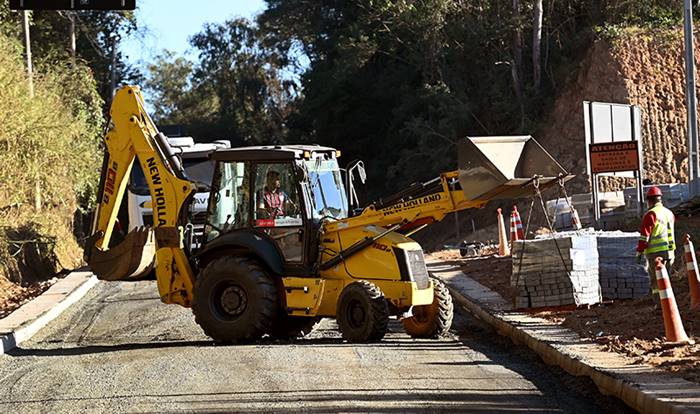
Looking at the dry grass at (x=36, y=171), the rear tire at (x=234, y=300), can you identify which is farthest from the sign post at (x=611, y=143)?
the dry grass at (x=36, y=171)

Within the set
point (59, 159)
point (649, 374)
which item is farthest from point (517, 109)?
point (649, 374)

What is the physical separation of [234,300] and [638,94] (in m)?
33.9

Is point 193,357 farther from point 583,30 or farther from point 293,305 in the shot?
point 583,30

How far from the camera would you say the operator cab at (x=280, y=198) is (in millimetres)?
16094

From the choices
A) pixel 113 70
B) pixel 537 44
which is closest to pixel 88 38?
pixel 113 70

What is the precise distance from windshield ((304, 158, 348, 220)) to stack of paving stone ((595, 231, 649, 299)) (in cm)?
441

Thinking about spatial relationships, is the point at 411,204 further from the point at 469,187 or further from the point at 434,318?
the point at 434,318

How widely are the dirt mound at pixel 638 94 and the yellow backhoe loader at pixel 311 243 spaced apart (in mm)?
30708

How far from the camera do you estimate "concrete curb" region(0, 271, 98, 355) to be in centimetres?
1775

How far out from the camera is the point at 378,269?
15836 mm

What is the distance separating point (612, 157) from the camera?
79.2 ft

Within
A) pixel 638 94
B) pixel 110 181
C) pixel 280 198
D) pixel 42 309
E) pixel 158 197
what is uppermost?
pixel 638 94

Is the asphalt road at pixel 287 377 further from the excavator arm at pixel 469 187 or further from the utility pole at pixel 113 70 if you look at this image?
the utility pole at pixel 113 70

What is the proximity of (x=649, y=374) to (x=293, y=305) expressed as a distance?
224 inches
